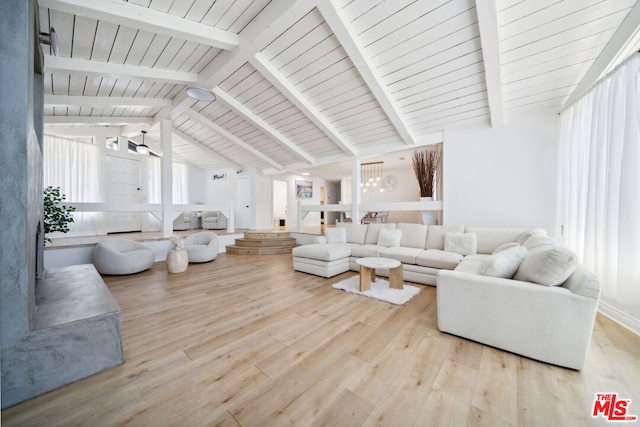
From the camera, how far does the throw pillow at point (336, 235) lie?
4.66m

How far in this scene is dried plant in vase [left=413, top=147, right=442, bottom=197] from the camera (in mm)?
5145

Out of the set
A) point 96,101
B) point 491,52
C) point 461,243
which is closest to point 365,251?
point 461,243

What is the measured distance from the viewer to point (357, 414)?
1258 mm

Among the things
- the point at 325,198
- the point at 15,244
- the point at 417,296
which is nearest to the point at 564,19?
the point at 417,296

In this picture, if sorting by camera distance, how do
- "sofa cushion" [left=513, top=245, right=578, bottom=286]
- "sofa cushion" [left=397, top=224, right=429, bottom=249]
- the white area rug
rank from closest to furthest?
"sofa cushion" [left=513, top=245, right=578, bottom=286] < the white area rug < "sofa cushion" [left=397, top=224, right=429, bottom=249]

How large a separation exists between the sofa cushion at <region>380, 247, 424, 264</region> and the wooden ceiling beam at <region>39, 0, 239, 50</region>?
3.76 m

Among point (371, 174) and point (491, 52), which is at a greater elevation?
point (491, 52)

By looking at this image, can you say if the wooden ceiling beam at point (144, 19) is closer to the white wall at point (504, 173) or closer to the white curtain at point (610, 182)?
the white wall at point (504, 173)

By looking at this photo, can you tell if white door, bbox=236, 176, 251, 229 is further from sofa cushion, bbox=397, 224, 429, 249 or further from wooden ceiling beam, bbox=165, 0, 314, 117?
sofa cushion, bbox=397, 224, 429, 249

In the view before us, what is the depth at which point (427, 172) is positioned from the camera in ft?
17.0

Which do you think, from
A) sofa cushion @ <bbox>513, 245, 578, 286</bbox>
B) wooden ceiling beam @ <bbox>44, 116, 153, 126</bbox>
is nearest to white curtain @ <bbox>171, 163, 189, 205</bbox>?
wooden ceiling beam @ <bbox>44, 116, 153, 126</bbox>

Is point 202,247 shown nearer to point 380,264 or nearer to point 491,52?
point 380,264

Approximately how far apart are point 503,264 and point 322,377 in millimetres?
1780

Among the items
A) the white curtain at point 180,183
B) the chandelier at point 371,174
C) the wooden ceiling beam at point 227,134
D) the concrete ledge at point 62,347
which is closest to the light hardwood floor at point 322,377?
the concrete ledge at point 62,347
